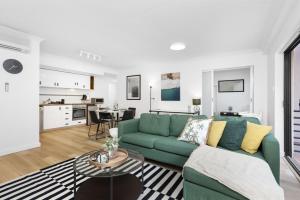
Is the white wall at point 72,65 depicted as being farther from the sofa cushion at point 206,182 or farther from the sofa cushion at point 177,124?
the sofa cushion at point 206,182

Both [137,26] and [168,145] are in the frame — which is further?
[137,26]

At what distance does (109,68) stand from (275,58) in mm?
5452

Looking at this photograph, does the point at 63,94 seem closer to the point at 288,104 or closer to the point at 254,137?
the point at 254,137

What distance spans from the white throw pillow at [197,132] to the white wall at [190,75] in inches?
106

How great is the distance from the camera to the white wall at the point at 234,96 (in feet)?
19.4

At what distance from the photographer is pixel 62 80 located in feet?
19.0

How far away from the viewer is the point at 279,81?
9.91 ft

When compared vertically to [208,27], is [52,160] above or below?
below

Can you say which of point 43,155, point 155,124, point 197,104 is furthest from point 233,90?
point 43,155

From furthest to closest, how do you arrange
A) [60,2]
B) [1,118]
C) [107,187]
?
[1,118]
[60,2]
[107,187]

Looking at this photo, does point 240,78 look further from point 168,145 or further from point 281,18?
point 168,145

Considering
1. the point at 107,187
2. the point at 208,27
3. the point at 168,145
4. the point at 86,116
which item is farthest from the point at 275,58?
the point at 86,116

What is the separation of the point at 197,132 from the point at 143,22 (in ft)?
6.75

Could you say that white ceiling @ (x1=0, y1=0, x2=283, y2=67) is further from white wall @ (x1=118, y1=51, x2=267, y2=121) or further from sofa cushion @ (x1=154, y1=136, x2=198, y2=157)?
sofa cushion @ (x1=154, y1=136, x2=198, y2=157)
